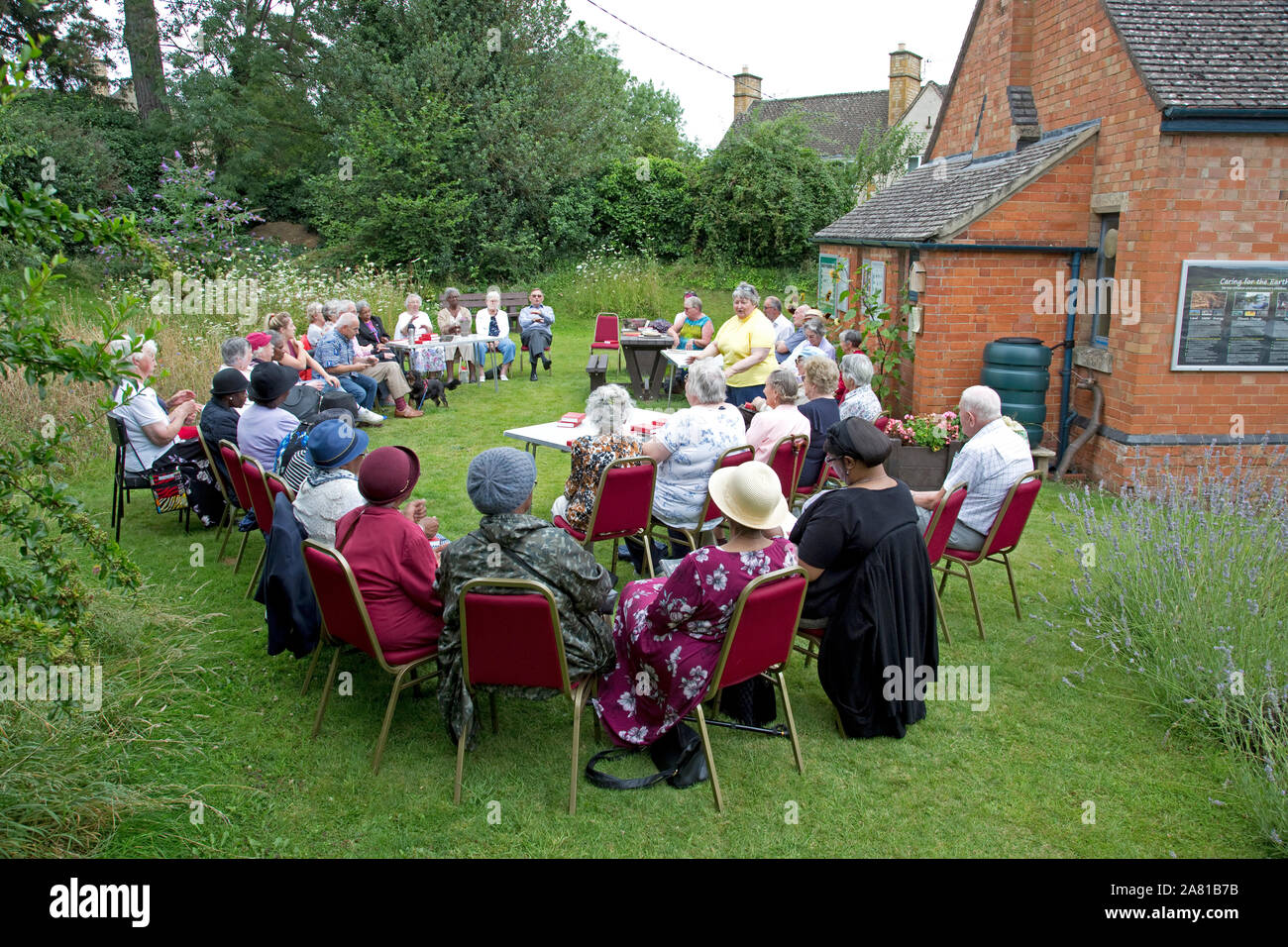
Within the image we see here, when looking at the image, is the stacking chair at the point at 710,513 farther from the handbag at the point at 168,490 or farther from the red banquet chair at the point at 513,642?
Result: the handbag at the point at 168,490

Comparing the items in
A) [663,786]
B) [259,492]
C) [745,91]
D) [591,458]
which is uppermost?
[745,91]

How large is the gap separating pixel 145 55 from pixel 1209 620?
29.7 metres

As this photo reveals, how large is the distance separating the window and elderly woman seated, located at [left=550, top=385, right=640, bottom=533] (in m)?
5.59

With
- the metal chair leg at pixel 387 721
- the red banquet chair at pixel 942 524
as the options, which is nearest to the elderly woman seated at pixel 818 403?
the red banquet chair at pixel 942 524

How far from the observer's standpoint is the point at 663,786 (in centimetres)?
409

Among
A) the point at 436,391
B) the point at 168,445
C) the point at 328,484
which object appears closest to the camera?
the point at 328,484

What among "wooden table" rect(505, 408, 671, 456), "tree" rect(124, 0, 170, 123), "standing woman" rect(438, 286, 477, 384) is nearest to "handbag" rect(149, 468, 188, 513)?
"wooden table" rect(505, 408, 671, 456)

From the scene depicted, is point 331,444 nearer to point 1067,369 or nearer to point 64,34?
point 1067,369

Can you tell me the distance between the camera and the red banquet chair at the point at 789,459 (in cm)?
627

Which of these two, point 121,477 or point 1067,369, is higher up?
point 1067,369
